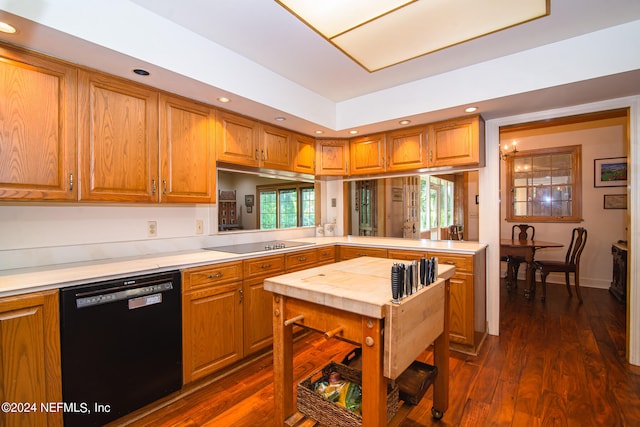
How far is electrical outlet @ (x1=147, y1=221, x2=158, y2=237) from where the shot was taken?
7.95ft

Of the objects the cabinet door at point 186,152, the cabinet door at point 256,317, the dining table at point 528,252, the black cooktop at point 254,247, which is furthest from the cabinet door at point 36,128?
the dining table at point 528,252

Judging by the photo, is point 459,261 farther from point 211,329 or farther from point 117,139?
point 117,139

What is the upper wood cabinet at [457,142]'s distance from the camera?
2885mm

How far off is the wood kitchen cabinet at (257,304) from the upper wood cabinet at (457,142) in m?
1.98

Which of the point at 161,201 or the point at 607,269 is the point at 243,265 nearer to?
the point at 161,201

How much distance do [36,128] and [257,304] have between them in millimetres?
1893

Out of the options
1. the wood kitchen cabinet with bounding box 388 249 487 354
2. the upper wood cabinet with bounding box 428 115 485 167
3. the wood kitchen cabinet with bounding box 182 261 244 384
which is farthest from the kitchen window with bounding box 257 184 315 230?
the wood kitchen cabinet with bounding box 388 249 487 354

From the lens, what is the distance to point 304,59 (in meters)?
2.46

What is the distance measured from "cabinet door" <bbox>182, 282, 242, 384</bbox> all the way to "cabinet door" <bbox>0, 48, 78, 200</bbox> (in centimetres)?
106

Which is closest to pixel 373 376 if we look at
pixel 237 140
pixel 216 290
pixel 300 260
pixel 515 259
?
pixel 216 290

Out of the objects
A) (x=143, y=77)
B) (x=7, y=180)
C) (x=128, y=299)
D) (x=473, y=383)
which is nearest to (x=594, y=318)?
(x=473, y=383)

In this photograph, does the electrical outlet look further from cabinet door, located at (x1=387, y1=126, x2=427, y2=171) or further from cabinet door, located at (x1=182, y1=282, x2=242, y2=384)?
cabinet door, located at (x1=387, y1=126, x2=427, y2=171)

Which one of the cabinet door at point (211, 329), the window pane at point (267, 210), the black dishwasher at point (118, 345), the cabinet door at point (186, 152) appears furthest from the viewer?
the window pane at point (267, 210)

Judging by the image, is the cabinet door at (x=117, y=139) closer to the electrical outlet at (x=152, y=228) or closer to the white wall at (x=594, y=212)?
the electrical outlet at (x=152, y=228)
